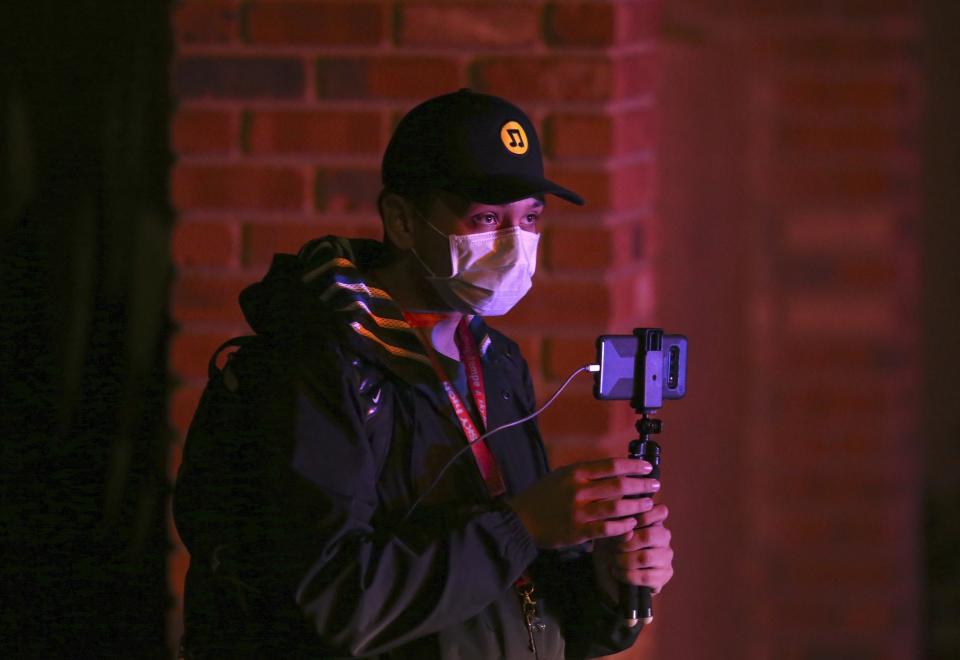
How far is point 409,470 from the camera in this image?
6.01ft

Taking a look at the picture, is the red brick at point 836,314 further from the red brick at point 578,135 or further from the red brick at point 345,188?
the red brick at point 345,188

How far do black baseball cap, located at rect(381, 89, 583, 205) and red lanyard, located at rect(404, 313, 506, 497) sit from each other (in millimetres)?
199

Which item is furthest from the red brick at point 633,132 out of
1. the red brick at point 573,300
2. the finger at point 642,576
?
the finger at point 642,576

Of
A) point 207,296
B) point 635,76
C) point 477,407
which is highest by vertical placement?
point 635,76

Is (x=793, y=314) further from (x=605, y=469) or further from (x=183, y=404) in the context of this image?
(x=605, y=469)

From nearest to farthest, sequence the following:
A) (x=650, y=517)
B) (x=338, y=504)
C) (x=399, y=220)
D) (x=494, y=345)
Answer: (x=338, y=504) < (x=650, y=517) < (x=399, y=220) < (x=494, y=345)

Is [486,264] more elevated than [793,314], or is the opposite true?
[486,264]

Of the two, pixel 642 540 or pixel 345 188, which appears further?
pixel 345 188

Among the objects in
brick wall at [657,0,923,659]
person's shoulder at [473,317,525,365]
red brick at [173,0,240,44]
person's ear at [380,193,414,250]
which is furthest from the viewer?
brick wall at [657,0,923,659]

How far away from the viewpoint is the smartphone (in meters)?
1.88

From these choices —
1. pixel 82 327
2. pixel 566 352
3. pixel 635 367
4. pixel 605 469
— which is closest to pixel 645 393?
pixel 635 367

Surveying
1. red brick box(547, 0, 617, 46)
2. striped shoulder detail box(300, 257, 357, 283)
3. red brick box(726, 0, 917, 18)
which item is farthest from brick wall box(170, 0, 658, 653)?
red brick box(726, 0, 917, 18)

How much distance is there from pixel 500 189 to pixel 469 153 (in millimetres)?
67

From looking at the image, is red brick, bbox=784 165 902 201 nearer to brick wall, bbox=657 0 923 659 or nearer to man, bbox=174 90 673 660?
brick wall, bbox=657 0 923 659
